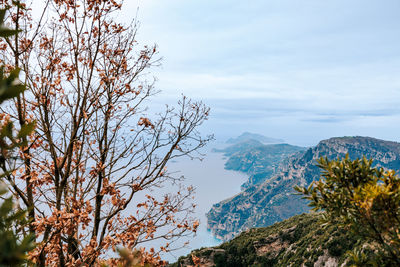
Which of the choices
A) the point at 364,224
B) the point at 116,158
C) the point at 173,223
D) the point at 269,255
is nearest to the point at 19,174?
the point at 116,158

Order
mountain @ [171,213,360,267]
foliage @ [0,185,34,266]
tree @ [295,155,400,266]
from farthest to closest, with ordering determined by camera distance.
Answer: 1. mountain @ [171,213,360,267]
2. tree @ [295,155,400,266]
3. foliage @ [0,185,34,266]

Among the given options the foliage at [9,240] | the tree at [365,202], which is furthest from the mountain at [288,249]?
the foliage at [9,240]

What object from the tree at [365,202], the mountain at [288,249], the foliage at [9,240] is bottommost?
the mountain at [288,249]

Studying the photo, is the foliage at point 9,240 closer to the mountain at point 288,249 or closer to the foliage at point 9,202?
the foliage at point 9,202

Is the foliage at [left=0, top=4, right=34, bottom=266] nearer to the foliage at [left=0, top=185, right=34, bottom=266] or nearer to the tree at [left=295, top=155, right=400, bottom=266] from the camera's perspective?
the foliage at [left=0, top=185, right=34, bottom=266]

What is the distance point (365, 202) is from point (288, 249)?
122 feet

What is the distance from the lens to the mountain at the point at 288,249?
1085 inches

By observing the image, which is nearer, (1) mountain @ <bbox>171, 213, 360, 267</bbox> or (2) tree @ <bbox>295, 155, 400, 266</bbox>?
(2) tree @ <bbox>295, 155, 400, 266</bbox>

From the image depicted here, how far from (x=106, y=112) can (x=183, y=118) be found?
93.4 inches

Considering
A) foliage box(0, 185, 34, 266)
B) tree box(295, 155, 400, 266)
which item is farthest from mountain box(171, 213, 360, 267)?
foliage box(0, 185, 34, 266)

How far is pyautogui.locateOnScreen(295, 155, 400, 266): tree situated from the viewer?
12.2 ft

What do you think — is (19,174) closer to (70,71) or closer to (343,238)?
(70,71)

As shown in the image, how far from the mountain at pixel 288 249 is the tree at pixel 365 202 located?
26.8 meters

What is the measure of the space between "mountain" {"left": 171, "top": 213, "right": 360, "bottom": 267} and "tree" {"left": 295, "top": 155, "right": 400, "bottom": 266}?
2683 centimetres
